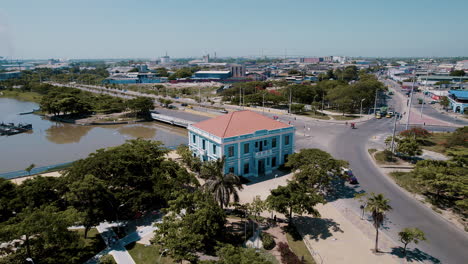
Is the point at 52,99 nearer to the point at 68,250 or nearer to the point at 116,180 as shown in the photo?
the point at 116,180

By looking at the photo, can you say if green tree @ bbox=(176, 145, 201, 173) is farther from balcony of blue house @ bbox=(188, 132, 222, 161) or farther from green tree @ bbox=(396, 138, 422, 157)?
green tree @ bbox=(396, 138, 422, 157)

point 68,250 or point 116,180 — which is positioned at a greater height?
point 116,180

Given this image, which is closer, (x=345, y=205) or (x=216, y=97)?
(x=345, y=205)

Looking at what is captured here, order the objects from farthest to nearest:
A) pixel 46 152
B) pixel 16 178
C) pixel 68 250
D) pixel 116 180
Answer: pixel 46 152 < pixel 16 178 < pixel 116 180 < pixel 68 250

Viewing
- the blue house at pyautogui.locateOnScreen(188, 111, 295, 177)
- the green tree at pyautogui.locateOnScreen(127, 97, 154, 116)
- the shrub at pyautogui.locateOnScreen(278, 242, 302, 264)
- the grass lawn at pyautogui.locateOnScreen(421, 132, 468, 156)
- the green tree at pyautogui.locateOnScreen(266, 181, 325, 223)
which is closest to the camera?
the shrub at pyautogui.locateOnScreen(278, 242, 302, 264)

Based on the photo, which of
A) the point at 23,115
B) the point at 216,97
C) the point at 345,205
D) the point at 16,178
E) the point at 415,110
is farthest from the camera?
the point at 216,97

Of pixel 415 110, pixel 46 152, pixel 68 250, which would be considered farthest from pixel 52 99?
pixel 415 110

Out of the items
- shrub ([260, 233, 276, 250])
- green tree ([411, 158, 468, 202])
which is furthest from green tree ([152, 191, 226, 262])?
green tree ([411, 158, 468, 202])
